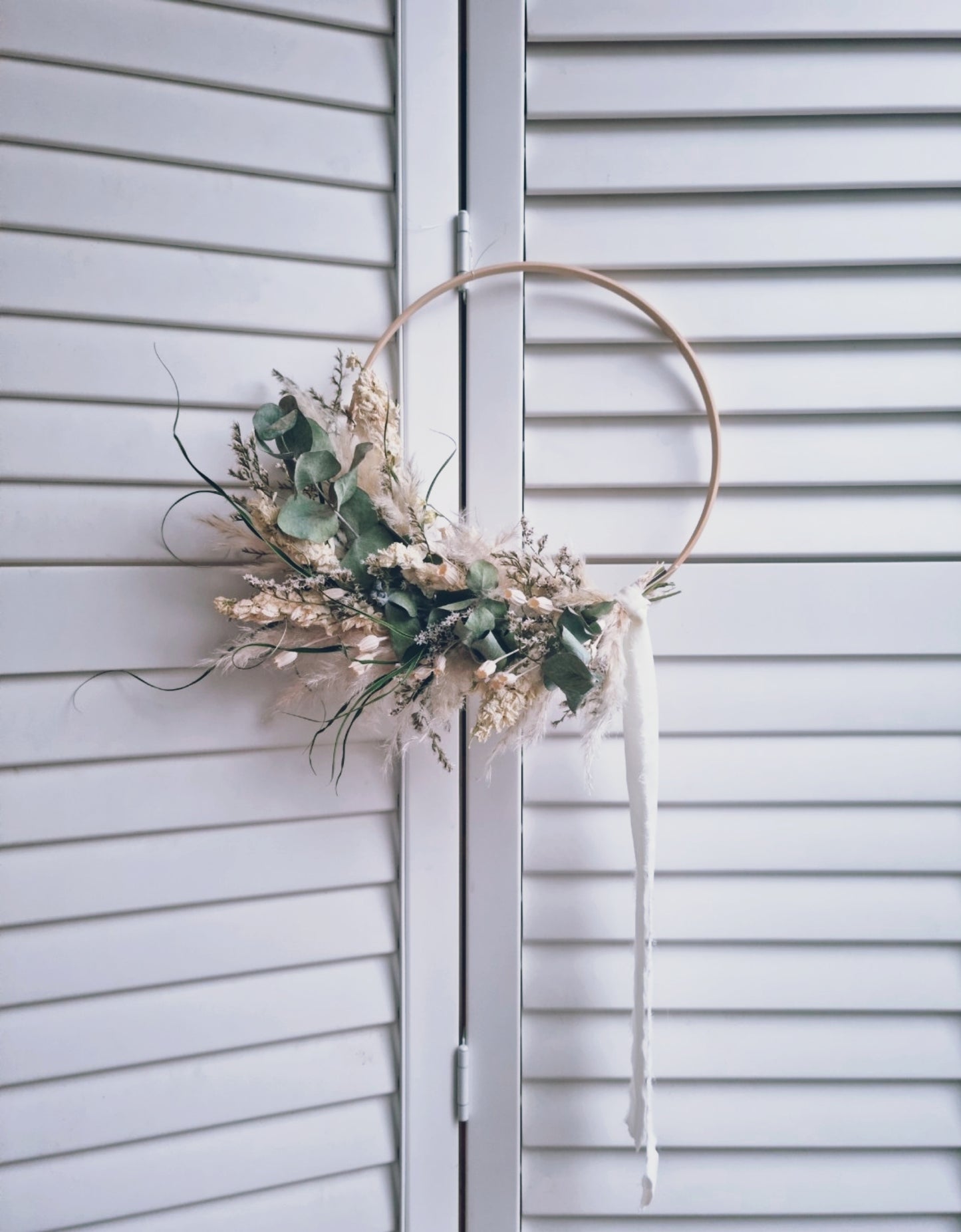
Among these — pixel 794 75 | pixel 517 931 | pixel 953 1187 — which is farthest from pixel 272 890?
pixel 794 75

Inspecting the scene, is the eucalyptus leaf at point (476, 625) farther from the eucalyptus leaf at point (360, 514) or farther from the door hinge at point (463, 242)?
the door hinge at point (463, 242)

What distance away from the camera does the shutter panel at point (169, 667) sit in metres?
0.71

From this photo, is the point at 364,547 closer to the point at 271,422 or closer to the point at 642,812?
the point at 271,422

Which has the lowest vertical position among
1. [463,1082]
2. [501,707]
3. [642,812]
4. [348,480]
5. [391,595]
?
[463,1082]

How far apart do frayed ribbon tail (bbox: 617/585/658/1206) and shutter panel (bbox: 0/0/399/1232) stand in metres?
0.26

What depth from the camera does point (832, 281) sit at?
0.82 m

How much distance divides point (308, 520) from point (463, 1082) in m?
0.62

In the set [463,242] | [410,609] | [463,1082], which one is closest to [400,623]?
[410,609]

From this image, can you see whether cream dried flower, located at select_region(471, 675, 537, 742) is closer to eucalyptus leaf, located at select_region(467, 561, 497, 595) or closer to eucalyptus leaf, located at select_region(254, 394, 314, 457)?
eucalyptus leaf, located at select_region(467, 561, 497, 595)

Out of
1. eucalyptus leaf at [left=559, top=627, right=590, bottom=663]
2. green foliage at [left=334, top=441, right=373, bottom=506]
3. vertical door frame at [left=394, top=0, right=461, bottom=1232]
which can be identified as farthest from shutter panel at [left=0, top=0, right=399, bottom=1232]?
eucalyptus leaf at [left=559, top=627, right=590, bottom=663]

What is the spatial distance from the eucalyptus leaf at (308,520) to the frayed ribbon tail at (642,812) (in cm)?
29

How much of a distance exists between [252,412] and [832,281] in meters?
0.64

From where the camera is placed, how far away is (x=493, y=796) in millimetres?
815

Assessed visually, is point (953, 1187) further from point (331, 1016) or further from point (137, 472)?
point (137, 472)
